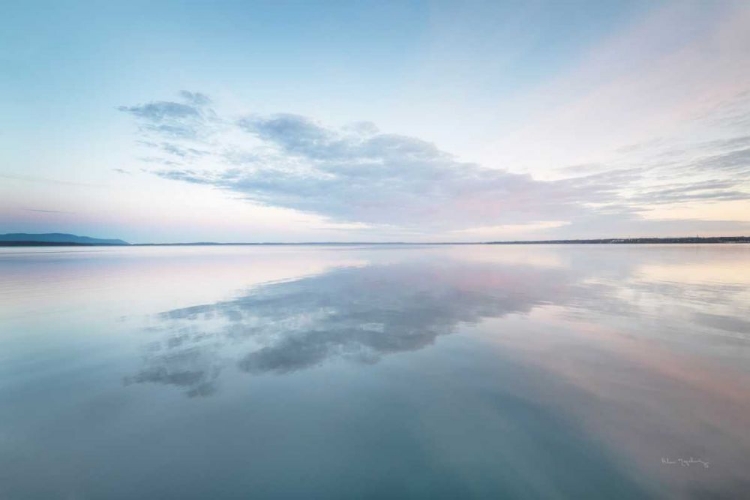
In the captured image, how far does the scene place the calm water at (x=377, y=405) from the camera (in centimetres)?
407

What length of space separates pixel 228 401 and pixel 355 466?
3.10 meters

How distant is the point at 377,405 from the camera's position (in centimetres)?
583

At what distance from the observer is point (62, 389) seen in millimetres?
6512

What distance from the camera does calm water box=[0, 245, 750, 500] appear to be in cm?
407

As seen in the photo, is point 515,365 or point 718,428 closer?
point 718,428

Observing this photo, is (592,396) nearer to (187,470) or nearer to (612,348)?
(612,348)

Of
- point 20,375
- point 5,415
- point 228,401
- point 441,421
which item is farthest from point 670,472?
point 20,375

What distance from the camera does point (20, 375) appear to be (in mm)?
7188

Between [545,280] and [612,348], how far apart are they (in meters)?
14.9

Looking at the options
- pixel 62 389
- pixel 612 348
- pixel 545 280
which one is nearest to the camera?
pixel 62 389

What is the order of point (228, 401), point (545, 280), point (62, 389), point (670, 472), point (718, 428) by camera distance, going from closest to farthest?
1. point (670, 472)
2. point (718, 428)
3. point (228, 401)
4. point (62, 389)
5. point (545, 280)
